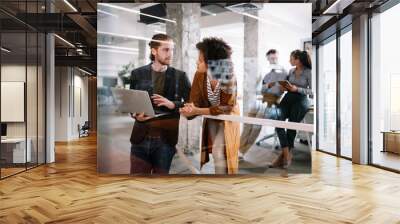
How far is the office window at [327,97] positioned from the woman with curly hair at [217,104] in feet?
14.8

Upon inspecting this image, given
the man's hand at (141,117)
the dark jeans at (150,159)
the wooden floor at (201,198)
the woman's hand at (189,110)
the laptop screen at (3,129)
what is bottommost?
the wooden floor at (201,198)

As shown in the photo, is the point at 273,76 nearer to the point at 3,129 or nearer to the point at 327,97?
the point at 327,97

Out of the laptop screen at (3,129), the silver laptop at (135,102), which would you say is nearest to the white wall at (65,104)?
the laptop screen at (3,129)

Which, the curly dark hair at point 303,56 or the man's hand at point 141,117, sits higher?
the curly dark hair at point 303,56

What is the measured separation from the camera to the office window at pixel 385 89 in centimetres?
706

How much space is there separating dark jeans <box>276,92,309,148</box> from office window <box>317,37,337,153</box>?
385 cm

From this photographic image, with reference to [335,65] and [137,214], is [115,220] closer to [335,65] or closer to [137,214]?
[137,214]

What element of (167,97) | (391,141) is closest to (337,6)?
(391,141)

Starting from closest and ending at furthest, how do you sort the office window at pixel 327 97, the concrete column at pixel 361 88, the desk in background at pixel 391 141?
the desk in background at pixel 391 141
the concrete column at pixel 361 88
the office window at pixel 327 97

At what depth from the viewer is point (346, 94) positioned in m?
9.12

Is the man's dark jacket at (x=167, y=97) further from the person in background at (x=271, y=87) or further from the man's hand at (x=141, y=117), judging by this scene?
the person in background at (x=271, y=87)

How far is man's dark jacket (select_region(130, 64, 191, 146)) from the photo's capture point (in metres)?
6.38

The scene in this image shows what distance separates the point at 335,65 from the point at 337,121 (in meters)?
1.46

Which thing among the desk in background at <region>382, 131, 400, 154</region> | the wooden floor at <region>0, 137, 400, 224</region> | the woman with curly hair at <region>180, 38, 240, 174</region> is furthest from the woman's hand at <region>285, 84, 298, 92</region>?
the desk in background at <region>382, 131, 400, 154</region>
